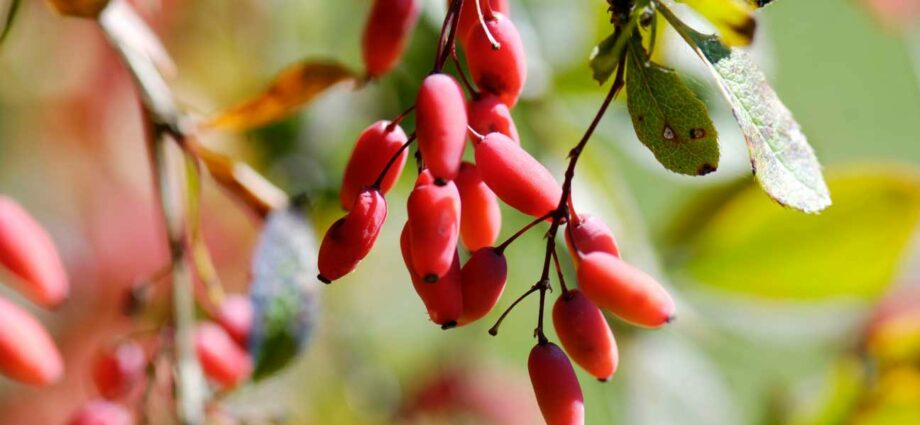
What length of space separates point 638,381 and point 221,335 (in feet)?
2.14

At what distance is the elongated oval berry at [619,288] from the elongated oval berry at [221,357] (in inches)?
16.4

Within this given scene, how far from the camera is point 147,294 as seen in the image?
101 centimetres

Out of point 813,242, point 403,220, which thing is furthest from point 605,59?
point 403,220

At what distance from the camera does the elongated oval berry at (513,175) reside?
0.56 meters

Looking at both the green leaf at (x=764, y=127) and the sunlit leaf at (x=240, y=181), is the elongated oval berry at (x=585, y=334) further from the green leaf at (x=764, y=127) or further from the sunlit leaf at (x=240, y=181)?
the sunlit leaf at (x=240, y=181)

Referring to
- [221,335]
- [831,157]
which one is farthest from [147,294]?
[831,157]

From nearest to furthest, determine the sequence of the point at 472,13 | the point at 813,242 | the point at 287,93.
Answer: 1. the point at 472,13
2. the point at 287,93
3. the point at 813,242

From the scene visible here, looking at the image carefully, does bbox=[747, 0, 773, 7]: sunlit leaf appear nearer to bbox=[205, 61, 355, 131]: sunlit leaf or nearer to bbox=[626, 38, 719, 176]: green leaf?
bbox=[626, 38, 719, 176]: green leaf

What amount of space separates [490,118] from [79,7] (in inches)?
11.6

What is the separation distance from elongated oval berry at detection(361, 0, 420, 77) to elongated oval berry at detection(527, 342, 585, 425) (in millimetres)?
213

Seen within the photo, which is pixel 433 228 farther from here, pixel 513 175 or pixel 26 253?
pixel 26 253

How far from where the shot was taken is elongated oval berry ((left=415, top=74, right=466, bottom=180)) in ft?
1.76

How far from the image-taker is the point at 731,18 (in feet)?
2.06

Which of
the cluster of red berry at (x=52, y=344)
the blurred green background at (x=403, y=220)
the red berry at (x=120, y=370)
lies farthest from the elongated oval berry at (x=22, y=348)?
the blurred green background at (x=403, y=220)
